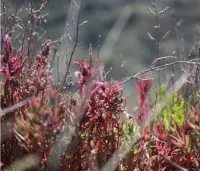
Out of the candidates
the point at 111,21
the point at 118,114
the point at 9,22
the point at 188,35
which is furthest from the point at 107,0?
the point at 118,114

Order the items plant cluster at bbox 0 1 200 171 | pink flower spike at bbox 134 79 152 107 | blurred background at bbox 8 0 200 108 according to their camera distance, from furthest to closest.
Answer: blurred background at bbox 8 0 200 108
pink flower spike at bbox 134 79 152 107
plant cluster at bbox 0 1 200 171

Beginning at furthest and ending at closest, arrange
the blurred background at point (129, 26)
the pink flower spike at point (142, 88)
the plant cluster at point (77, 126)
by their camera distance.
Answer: the blurred background at point (129, 26), the pink flower spike at point (142, 88), the plant cluster at point (77, 126)

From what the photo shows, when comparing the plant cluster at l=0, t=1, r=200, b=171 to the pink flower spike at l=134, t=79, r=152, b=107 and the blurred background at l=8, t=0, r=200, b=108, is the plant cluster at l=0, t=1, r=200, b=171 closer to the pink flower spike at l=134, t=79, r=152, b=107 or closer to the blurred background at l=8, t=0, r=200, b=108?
the pink flower spike at l=134, t=79, r=152, b=107

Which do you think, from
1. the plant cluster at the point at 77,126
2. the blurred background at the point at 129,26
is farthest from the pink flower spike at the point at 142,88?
the blurred background at the point at 129,26

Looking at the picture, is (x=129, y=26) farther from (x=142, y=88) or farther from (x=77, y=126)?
(x=77, y=126)

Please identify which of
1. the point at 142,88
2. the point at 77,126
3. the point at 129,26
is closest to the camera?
the point at 77,126

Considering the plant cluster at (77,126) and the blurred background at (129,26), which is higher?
the plant cluster at (77,126)

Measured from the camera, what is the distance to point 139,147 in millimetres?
2006

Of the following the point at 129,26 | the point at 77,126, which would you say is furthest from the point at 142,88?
the point at 129,26

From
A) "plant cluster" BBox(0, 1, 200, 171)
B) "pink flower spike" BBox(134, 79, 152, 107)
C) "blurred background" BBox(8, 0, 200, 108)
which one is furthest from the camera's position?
"blurred background" BBox(8, 0, 200, 108)

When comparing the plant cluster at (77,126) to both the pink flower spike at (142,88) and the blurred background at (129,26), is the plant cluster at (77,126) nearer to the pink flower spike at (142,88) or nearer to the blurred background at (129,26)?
the pink flower spike at (142,88)

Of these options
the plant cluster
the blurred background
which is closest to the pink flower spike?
the plant cluster

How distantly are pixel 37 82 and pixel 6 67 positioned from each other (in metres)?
0.12

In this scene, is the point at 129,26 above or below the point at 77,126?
below
